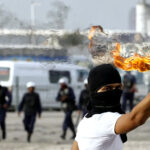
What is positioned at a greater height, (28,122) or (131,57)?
(131,57)

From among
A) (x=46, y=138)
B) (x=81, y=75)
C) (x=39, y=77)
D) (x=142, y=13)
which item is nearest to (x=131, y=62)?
(x=142, y=13)

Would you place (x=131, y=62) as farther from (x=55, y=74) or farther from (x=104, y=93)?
(x=55, y=74)

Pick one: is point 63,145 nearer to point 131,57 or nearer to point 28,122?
point 28,122

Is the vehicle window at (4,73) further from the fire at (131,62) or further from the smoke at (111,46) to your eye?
the fire at (131,62)

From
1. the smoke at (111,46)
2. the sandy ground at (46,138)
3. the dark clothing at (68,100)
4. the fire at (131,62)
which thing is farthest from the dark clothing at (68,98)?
the fire at (131,62)

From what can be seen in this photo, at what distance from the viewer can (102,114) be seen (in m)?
3.66

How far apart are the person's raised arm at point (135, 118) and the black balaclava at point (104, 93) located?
23 centimetres

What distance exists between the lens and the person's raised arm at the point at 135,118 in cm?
314

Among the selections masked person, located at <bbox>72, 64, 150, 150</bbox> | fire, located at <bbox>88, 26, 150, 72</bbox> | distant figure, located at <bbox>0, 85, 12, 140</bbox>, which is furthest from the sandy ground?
masked person, located at <bbox>72, 64, 150, 150</bbox>

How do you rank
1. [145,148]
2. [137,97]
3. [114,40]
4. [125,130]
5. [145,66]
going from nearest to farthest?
[125,130]
[145,66]
[114,40]
[145,148]
[137,97]

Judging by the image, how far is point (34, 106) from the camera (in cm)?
1538

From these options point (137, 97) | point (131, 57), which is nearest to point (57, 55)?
point (131, 57)

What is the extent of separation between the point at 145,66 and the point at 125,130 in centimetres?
79

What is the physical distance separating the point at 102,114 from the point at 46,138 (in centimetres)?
1190
